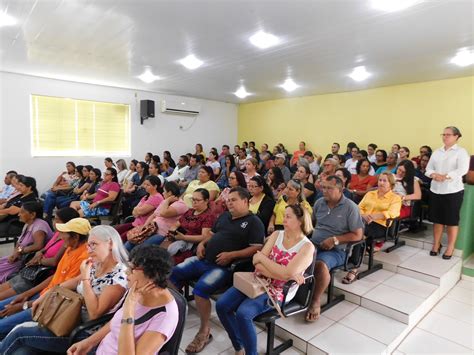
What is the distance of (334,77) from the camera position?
571cm

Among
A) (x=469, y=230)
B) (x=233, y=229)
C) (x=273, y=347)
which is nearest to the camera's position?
(x=273, y=347)

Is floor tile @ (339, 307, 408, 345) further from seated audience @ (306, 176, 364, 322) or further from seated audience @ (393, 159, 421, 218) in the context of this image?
seated audience @ (393, 159, 421, 218)

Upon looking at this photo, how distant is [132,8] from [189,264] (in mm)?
2474

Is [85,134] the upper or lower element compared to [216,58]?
lower

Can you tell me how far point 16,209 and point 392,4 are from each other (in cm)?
450

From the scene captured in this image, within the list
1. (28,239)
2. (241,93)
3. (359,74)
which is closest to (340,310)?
(28,239)

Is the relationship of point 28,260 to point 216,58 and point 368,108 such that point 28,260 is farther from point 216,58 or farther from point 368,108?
point 368,108

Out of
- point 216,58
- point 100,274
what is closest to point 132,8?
point 216,58

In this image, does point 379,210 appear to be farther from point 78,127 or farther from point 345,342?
point 78,127

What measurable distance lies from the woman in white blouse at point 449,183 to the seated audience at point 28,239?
3836 millimetres

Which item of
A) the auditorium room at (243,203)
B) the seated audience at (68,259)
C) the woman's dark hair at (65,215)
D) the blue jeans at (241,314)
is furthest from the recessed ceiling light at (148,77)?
the blue jeans at (241,314)

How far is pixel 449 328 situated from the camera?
2.38 m

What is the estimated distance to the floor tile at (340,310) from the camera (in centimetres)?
239

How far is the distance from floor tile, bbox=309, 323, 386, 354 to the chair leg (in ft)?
0.56
